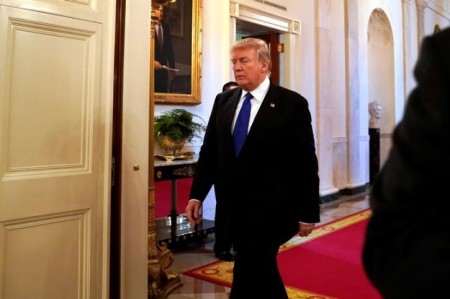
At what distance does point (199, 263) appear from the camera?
445 cm

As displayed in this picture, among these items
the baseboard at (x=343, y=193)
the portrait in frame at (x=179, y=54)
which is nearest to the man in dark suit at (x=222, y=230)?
the portrait in frame at (x=179, y=54)

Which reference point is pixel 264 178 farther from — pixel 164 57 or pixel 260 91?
pixel 164 57

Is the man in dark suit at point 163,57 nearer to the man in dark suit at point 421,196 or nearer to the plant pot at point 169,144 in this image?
the plant pot at point 169,144

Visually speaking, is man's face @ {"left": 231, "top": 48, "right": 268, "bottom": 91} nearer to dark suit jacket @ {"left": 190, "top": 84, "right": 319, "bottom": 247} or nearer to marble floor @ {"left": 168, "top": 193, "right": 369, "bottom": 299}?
dark suit jacket @ {"left": 190, "top": 84, "right": 319, "bottom": 247}

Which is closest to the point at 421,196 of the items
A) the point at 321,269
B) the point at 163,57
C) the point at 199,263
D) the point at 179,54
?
the point at 321,269

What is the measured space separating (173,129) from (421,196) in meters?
4.25

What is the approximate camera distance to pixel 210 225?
17.0 feet

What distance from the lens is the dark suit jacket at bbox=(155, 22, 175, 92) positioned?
16.9ft

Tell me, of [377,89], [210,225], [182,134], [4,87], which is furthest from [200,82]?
[377,89]

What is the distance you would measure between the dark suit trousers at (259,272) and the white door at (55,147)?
75 centimetres

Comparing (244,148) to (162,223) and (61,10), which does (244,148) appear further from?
(162,223)

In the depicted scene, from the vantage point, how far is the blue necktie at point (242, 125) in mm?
2559

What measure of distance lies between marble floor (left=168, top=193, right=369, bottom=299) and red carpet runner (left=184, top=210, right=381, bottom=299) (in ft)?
0.35

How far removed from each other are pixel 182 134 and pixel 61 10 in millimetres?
2678
